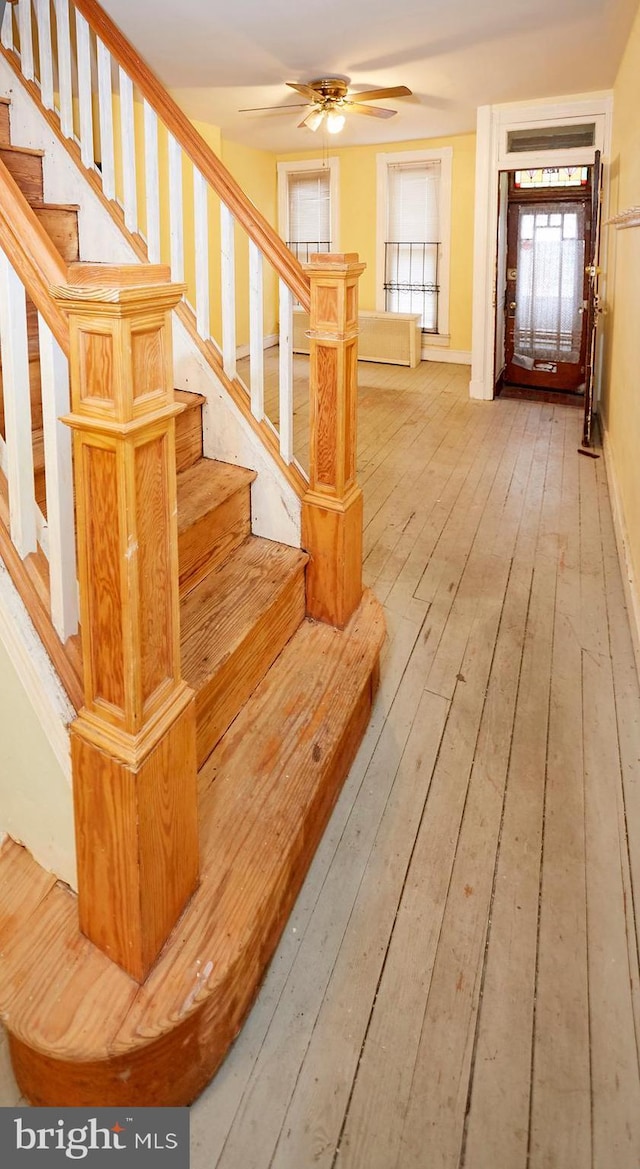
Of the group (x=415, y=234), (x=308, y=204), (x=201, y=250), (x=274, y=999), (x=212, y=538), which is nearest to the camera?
(x=274, y=999)

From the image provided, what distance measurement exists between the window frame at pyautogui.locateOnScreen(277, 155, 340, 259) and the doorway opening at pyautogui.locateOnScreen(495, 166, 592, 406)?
107 inches

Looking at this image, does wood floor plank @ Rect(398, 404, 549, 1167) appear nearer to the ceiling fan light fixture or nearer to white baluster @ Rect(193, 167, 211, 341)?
white baluster @ Rect(193, 167, 211, 341)

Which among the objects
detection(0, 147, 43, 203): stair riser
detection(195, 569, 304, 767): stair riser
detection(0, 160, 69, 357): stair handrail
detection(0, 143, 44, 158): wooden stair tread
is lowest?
detection(195, 569, 304, 767): stair riser

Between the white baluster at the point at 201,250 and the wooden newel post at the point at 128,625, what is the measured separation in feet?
4.56

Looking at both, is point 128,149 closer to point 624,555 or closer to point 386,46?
point 624,555

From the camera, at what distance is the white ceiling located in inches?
154

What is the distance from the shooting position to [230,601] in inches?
83.0

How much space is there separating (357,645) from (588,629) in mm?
1164

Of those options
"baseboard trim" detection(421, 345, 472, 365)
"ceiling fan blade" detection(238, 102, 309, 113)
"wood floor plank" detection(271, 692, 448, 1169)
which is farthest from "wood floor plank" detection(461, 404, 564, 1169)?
"baseboard trim" detection(421, 345, 472, 365)

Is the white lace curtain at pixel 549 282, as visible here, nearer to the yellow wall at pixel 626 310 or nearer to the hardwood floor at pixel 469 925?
the yellow wall at pixel 626 310

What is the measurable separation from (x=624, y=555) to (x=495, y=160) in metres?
4.17

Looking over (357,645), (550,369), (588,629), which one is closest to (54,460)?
(357,645)

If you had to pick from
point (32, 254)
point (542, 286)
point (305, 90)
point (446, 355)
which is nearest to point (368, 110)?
point (305, 90)

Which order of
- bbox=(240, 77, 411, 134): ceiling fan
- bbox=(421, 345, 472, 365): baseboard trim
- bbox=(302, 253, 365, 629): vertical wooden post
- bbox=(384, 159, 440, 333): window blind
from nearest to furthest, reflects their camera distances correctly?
bbox=(302, 253, 365, 629): vertical wooden post → bbox=(240, 77, 411, 134): ceiling fan → bbox=(384, 159, 440, 333): window blind → bbox=(421, 345, 472, 365): baseboard trim
